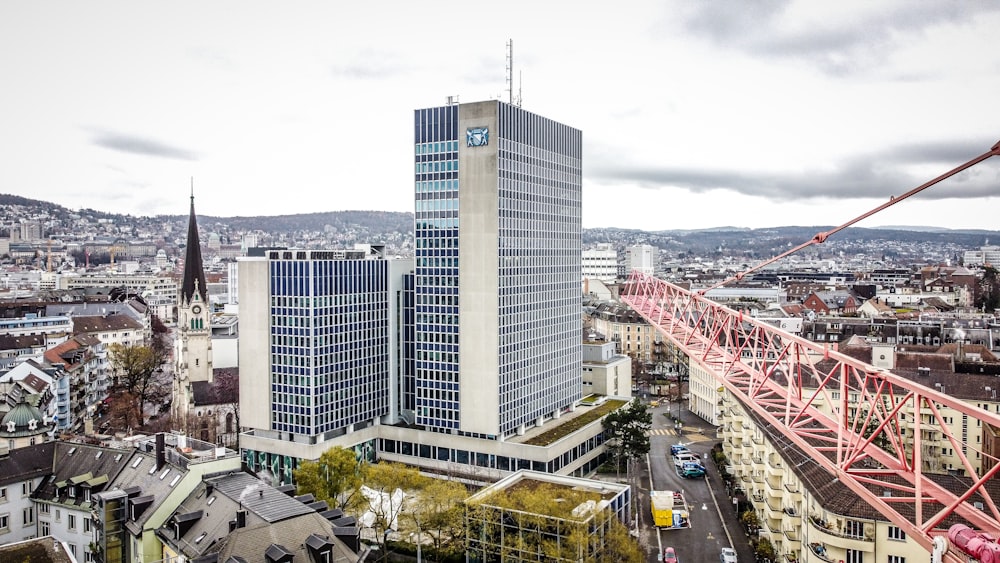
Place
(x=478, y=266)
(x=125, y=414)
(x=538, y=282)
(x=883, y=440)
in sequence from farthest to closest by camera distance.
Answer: (x=125, y=414) < (x=538, y=282) < (x=478, y=266) < (x=883, y=440)

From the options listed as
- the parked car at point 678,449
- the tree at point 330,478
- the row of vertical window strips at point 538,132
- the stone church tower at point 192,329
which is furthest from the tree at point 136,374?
the parked car at point 678,449

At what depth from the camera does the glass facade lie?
6594 centimetres

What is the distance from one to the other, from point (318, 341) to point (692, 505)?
34.7 m

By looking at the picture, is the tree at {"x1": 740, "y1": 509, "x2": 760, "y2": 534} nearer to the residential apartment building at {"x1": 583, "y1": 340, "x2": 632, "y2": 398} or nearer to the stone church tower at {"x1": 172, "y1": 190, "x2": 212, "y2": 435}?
the residential apartment building at {"x1": 583, "y1": 340, "x2": 632, "y2": 398}

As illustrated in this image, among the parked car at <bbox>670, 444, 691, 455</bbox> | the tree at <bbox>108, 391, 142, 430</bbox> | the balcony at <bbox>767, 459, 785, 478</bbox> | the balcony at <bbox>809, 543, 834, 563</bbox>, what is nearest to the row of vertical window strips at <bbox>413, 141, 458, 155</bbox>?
the balcony at <bbox>767, 459, 785, 478</bbox>

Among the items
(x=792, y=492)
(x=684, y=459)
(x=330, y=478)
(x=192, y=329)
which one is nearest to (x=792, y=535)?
(x=792, y=492)

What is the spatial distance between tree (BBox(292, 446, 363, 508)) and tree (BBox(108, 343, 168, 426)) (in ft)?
159

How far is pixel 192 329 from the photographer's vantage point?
94.2m

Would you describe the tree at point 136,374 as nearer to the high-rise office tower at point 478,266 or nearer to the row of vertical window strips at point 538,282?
the high-rise office tower at point 478,266

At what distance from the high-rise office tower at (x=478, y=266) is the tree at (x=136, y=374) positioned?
149 feet

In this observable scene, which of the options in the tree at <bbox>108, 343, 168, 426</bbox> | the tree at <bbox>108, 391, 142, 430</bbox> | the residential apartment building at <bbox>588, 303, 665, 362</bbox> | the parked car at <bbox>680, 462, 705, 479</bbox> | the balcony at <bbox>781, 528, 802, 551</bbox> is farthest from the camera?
the residential apartment building at <bbox>588, 303, 665, 362</bbox>

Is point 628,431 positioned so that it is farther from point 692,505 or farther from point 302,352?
point 302,352

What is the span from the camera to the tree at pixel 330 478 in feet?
180

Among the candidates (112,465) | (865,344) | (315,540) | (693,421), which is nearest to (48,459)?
(112,465)
